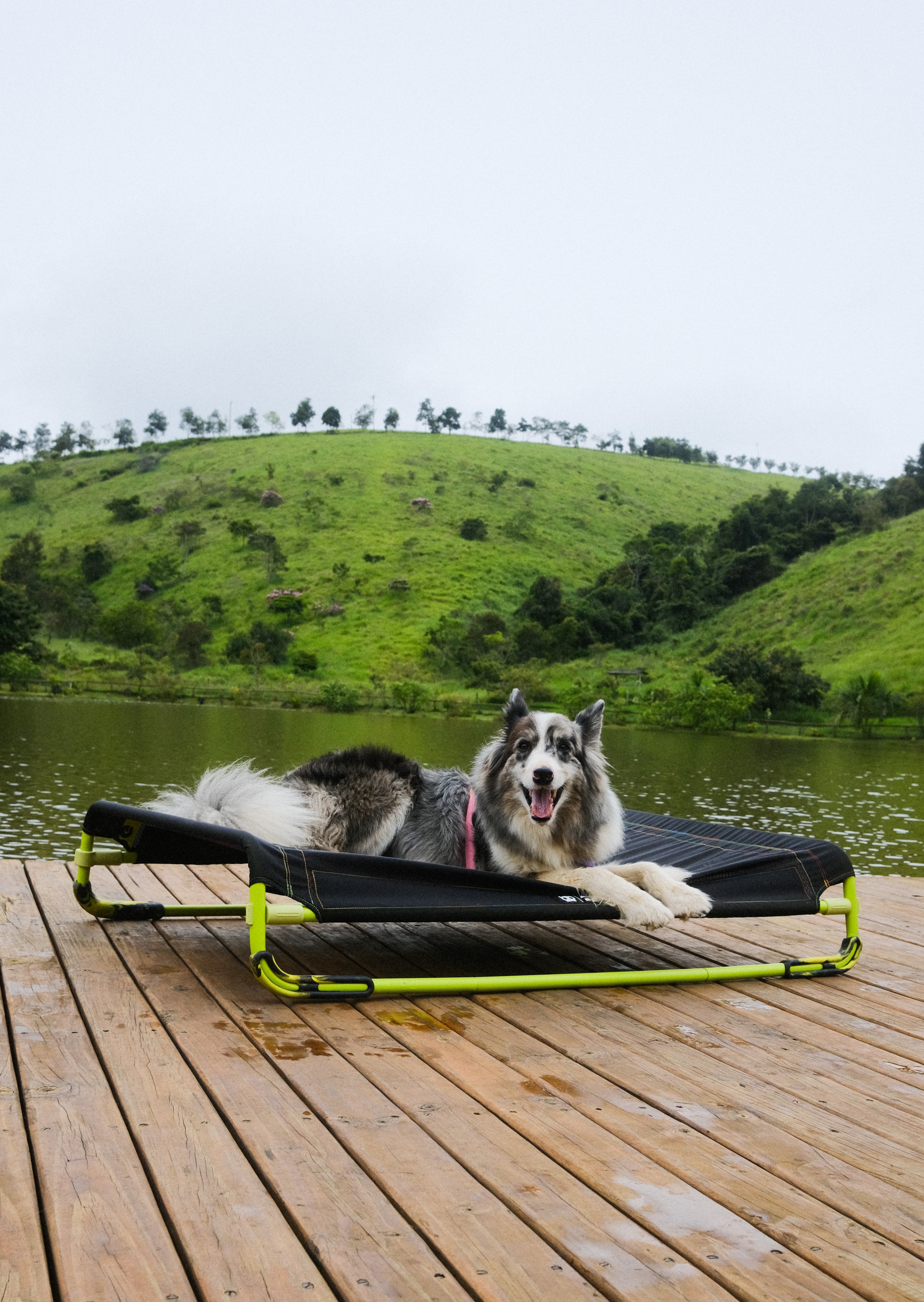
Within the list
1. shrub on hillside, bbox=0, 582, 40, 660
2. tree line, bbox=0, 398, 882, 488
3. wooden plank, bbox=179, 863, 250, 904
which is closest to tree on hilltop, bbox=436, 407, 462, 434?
tree line, bbox=0, 398, 882, 488

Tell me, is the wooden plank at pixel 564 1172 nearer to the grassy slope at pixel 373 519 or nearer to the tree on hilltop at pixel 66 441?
the grassy slope at pixel 373 519

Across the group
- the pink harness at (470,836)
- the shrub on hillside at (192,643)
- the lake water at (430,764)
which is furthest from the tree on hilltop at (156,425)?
the pink harness at (470,836)

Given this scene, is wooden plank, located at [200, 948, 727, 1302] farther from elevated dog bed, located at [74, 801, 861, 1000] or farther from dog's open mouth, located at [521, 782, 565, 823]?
dog's open mouth, located at [521, 782, 565, 823]

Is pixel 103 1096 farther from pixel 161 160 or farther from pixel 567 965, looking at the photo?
pixel 161 160

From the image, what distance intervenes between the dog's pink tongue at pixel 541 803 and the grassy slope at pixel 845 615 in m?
40.6

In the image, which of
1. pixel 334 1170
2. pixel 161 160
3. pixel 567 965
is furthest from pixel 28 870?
pixel 161 160

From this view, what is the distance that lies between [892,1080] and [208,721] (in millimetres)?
30637

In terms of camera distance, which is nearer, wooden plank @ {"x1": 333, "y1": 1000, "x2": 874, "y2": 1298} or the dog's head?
wooden plank @ {"x1": 333, "y1": 1000, "x2": 874, "y2": 1298}

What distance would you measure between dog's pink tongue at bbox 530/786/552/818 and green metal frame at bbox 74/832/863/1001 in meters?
0.64

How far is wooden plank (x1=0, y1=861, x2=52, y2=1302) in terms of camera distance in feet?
4.70

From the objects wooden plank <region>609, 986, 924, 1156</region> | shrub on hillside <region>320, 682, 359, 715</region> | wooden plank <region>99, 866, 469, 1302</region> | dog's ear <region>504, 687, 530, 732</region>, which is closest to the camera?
wooden plank <region>99, 866, 469, 1302</region>

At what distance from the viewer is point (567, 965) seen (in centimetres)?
387

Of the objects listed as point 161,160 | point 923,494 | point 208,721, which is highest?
point 161,160

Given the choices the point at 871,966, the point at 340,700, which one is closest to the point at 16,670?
the point at 340,700
